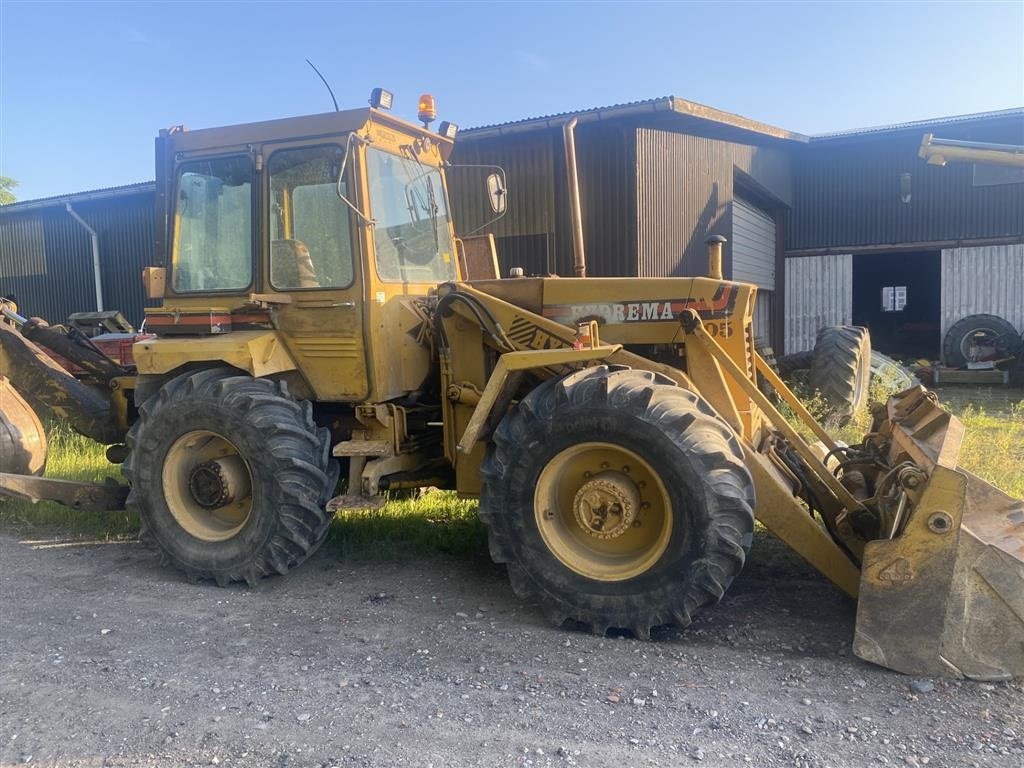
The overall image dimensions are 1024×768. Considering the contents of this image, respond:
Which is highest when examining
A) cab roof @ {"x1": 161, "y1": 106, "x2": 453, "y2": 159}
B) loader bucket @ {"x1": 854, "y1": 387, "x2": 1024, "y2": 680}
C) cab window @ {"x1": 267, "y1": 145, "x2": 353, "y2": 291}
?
cab roof @ {"x1": 161, "y1": 106, "x2": 453, "y2": 159}

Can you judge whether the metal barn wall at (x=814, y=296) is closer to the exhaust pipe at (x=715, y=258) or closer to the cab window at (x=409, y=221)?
the exhaust pipe at (x=715, y=258)

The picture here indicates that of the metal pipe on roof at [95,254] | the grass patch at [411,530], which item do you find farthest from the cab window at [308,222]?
the metal pipe on roof at [95,254]

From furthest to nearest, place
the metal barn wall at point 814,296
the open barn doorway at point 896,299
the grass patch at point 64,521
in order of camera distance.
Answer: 1. the open barn doorway at point 896,299
2. the metal barn wall at point 814,296
3. the grass patch at point 64,521

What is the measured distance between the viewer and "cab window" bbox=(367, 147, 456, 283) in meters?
4.89

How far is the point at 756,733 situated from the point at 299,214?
3796 mm

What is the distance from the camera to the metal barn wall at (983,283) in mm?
16797

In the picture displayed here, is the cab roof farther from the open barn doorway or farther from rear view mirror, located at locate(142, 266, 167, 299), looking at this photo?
the open barn doorway

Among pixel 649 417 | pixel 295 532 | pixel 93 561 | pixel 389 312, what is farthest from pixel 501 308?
pixel 93 561

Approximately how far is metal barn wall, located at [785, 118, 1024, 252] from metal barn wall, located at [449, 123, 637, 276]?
8252mm

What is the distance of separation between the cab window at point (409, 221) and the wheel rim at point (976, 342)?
1410cm

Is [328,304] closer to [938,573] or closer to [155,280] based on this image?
[155,280]

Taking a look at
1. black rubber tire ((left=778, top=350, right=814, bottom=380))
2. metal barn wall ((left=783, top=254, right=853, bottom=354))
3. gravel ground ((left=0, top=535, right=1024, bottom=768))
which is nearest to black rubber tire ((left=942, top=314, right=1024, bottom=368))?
metal barn wall ((left=783, top=254, right=853, bottom=354))

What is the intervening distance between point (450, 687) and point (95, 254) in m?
18.5

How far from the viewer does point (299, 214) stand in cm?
488
